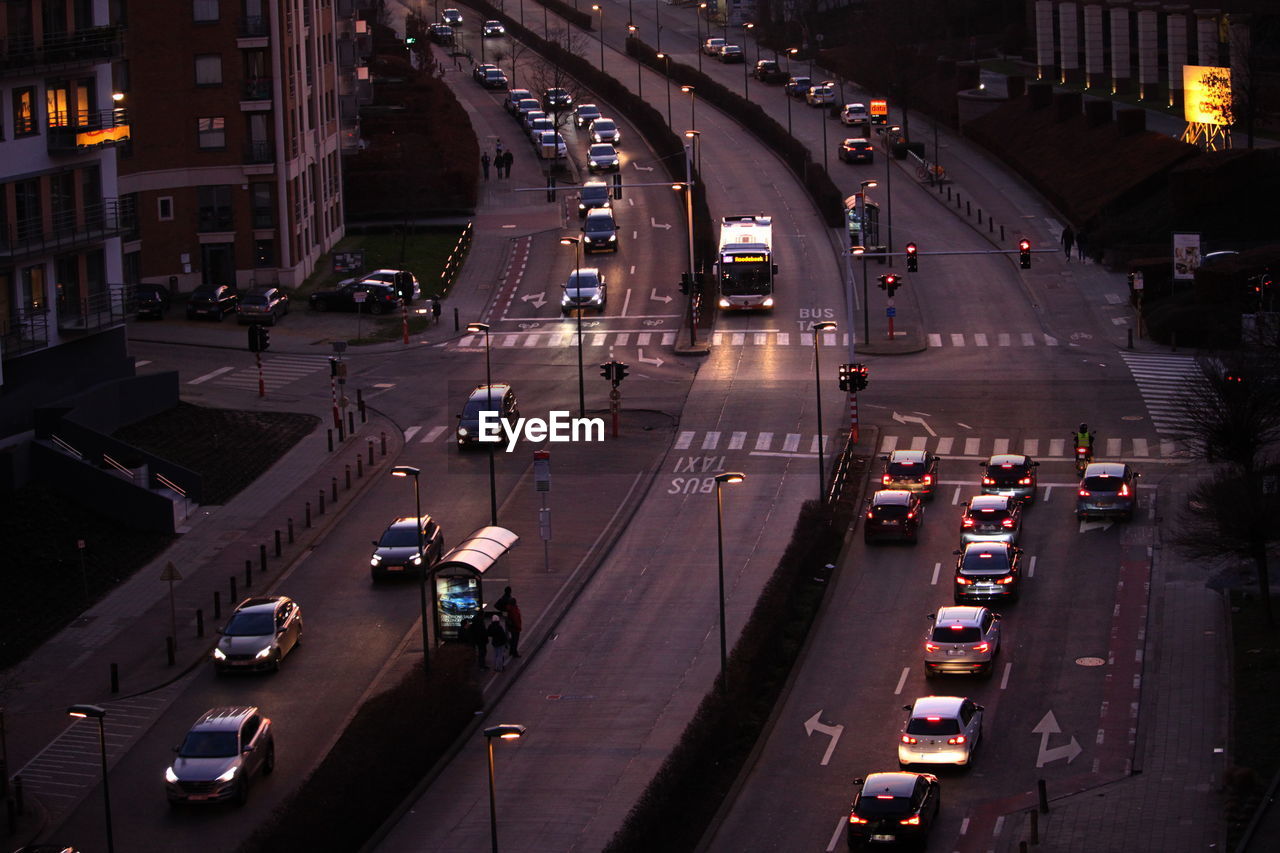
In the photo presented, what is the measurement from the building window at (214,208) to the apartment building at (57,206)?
76.7ft

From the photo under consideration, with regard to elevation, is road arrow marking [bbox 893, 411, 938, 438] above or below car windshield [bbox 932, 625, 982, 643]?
above

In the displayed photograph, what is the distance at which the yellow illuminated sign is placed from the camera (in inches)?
4011

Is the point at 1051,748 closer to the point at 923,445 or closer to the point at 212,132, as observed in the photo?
the point at 923,445

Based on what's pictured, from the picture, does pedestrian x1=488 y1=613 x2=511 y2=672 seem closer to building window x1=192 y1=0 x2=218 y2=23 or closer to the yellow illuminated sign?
Result: building window x1=192 y1=0 x2=218 y2=23

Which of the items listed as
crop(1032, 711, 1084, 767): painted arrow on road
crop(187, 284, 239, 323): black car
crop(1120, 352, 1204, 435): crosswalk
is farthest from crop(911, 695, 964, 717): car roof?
crop(187, 284, 239, 323): black car

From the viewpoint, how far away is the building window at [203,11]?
9056 centimetres

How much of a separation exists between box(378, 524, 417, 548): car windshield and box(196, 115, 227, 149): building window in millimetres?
41210

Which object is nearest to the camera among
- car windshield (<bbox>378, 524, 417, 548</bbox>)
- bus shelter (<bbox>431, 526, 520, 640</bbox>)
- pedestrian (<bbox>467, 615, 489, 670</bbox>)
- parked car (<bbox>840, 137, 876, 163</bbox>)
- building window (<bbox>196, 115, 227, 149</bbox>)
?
pedestrian (<bbox>467, 615, 489, 670</bbox>)

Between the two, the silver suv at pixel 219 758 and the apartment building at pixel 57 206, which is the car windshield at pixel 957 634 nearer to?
the silver suv at pixel 219 758

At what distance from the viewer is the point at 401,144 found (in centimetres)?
11544

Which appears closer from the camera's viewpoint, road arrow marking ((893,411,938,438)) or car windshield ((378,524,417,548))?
car windshield ((378,524,417,548))

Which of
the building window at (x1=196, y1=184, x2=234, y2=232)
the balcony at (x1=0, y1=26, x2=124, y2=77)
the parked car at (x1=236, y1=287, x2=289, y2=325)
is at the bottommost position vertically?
the parked car at (x1=236, y1=287, x2=289, y2=325)

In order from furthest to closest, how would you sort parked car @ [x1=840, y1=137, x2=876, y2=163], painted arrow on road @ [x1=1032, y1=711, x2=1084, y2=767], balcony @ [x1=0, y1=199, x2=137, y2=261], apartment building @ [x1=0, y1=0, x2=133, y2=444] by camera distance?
parked car @ [x1=840, y1=137, x2=876, y2=163], apartment building @ [x1=0, y1=0, x2=133, y2=444], balcony @ [x1=0, y1=199, x2=137, y2=261], painted arrow on road @ [x1=1032, y1=711, x2=1084, y2=767]

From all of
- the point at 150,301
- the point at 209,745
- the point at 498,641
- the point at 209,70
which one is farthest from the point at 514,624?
the point at 209,70
